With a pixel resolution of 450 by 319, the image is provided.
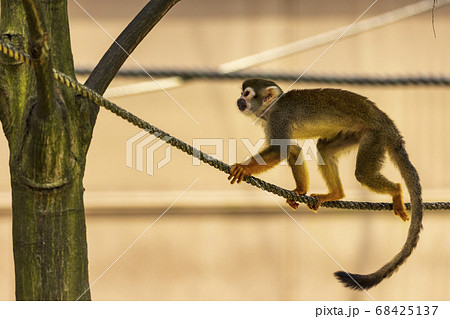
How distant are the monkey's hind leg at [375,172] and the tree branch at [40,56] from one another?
1133 millimetres

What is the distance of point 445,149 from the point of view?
414cm

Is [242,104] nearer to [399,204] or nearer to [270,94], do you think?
[270,94]

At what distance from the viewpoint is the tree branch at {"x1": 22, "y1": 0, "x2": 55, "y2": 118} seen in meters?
1.19

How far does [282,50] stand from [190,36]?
608 millimetres

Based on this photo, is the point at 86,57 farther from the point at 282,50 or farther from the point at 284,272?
the point at 284,272

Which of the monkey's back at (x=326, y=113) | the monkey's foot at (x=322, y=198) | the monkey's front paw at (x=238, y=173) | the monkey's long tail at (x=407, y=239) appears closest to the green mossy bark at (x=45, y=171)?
the monkey's front paw at (x=238, y=173)

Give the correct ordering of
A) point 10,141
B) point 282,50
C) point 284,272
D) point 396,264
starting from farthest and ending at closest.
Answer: point 284,272 → point 282,50 → point 396,264 → point 10,141

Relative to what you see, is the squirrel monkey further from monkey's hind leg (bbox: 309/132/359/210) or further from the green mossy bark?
the green mossy bark

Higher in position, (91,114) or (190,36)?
(190,36)

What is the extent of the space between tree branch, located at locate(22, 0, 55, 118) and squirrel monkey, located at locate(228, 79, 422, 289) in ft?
2.54

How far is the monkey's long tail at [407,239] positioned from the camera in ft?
6.00

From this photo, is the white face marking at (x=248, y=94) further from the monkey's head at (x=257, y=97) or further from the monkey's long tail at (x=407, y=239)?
the monkey's long tail at (x=407, y=239)

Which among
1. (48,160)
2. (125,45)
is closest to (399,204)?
(125,45)

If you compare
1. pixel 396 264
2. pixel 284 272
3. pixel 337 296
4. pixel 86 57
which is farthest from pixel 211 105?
pixel 396 264
